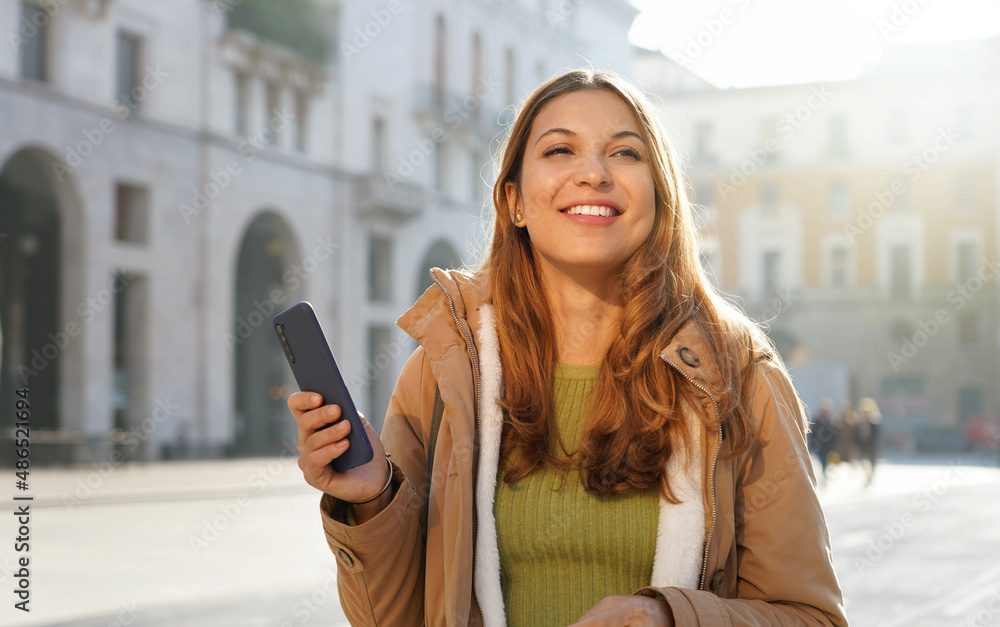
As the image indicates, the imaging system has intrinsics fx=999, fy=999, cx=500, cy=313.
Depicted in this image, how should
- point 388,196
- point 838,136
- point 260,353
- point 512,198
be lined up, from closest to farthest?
point 512,198 → point 388,196 → point 260,353 → point 838,136

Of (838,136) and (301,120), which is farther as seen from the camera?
(838,136)

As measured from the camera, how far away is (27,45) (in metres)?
22.3

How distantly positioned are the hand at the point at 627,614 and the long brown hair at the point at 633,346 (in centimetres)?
27

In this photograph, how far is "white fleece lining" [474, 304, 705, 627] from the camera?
198cm

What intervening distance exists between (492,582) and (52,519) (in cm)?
1306

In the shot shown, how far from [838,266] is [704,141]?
31.0 feet

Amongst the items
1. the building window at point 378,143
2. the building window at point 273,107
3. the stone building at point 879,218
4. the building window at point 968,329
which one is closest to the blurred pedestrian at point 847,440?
the building window at point 378,143

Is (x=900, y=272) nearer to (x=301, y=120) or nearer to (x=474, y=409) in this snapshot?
(x=301, y=120)

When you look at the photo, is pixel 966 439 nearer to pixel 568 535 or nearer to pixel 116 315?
pixel 116 315

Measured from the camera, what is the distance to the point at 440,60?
34844 mm

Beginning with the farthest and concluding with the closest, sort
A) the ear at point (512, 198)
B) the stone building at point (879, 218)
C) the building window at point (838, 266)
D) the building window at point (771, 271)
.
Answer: the building window at point (771, 271) → the building window at point (838, 266) → the stone building at point (879, 218) → the ear at point (512, 198)

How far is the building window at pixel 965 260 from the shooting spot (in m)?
48.4

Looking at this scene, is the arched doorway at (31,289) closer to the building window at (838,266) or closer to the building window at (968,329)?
the building window at (838,266)

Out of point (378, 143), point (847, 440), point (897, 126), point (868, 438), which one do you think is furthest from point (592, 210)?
point (897, 126)
